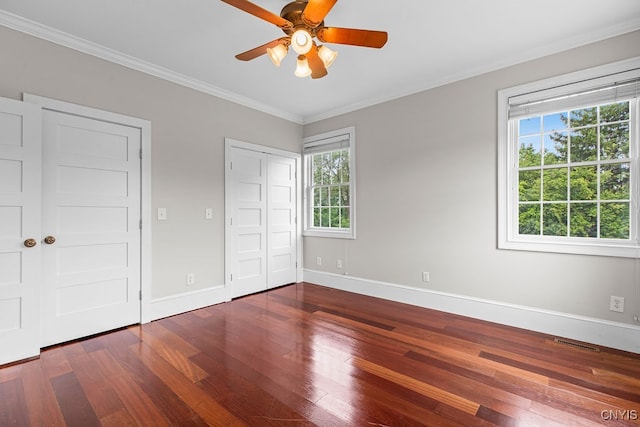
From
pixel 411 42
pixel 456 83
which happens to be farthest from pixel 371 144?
pixel 411 42

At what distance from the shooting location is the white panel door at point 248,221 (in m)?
3.97

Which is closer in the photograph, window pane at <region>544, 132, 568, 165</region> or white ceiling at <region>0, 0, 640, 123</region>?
white ceiling at <region>0, 0, 640, 123</region>

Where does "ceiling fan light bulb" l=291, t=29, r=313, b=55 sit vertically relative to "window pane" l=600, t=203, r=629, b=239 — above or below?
above

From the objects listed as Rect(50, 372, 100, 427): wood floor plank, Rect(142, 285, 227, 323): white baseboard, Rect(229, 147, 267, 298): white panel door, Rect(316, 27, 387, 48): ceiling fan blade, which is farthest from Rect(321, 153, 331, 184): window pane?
Rect(50, 372, 100, 427): wood floor plank

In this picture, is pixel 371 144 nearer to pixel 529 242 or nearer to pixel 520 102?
pixel 520 102

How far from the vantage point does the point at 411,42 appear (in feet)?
8.95

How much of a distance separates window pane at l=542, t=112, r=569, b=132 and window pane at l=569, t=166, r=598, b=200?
0.43m

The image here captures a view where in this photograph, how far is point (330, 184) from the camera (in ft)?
15.3

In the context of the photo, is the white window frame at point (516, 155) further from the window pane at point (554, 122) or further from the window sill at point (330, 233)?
the window sill at point (330, 233)

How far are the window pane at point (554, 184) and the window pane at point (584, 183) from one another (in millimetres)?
59

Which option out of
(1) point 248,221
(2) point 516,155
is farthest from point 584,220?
(1) point 248,221

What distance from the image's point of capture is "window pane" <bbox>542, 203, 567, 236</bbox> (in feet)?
9.30

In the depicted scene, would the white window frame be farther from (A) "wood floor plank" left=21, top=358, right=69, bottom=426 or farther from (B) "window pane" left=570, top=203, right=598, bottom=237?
(A) "wood floor plank" left=21, top=358, right=69, bottom=426

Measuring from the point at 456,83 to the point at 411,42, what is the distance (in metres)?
0.95
